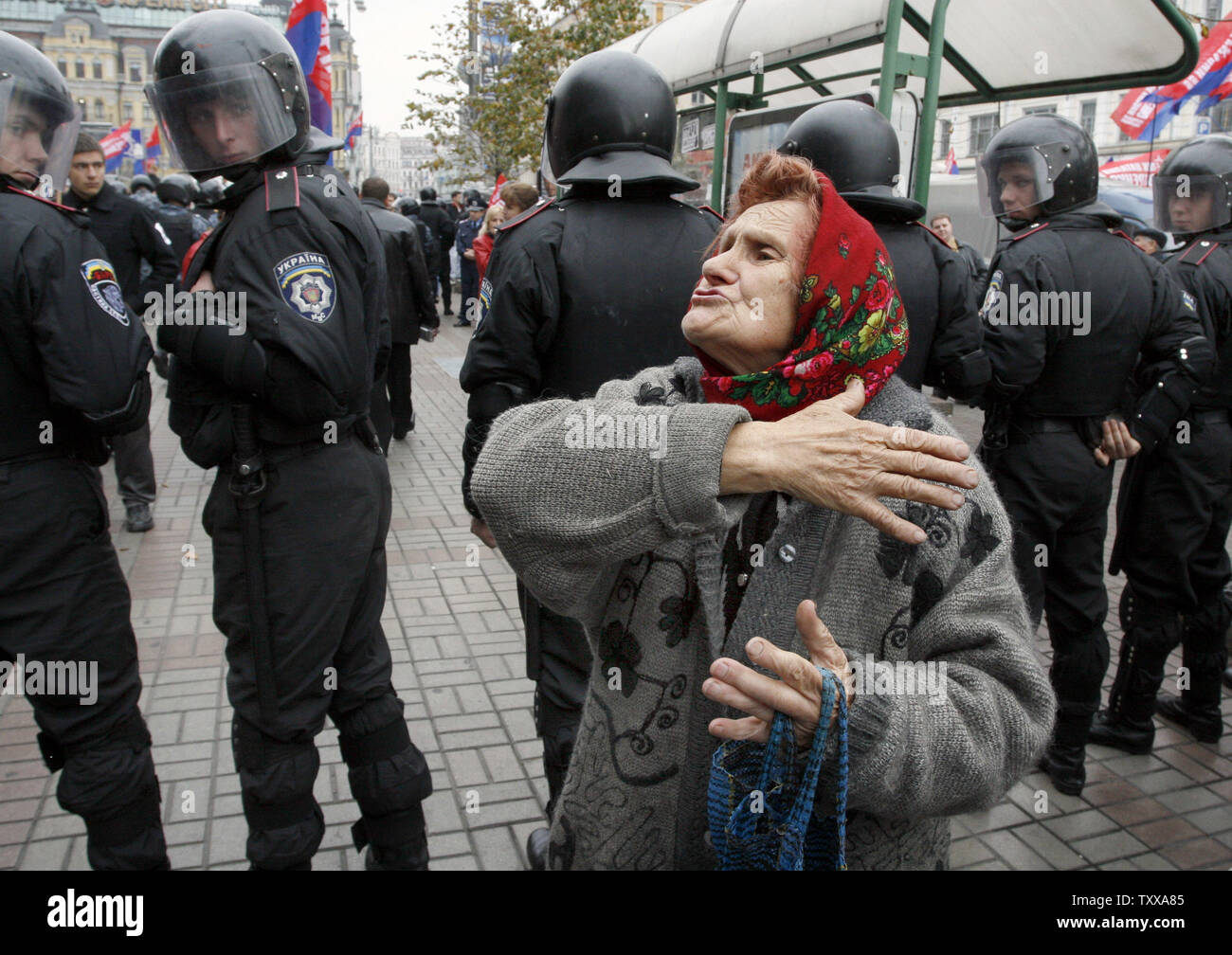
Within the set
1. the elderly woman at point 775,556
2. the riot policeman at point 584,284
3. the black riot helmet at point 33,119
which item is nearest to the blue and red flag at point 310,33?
the black riot helmet at point 33,119

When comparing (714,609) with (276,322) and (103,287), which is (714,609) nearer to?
(276,322)

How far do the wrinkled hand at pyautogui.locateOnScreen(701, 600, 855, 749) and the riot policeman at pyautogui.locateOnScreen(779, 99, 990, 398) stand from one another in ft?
7.58

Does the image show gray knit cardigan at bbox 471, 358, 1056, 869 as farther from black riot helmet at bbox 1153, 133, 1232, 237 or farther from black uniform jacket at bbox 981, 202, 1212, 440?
black riot helmet at bbox 1153, 133, 1232, 237

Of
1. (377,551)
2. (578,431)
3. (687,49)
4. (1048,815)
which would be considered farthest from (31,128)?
(687,49)

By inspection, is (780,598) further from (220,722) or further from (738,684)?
(220,722)

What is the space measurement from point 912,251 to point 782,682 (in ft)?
8.01

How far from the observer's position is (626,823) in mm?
1582

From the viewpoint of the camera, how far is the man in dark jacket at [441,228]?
17.1 m

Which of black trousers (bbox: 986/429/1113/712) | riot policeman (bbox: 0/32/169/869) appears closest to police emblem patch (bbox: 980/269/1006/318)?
black trousers (bbox: 986/429/1113/712)

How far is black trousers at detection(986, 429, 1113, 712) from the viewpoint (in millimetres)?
3539

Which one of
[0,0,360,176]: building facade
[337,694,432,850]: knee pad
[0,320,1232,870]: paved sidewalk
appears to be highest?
[0,0,360,176]: building facade

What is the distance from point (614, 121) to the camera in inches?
115

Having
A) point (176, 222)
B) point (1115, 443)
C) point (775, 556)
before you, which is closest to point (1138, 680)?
point (1115, 443)

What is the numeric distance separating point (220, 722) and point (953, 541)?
3.42 m
